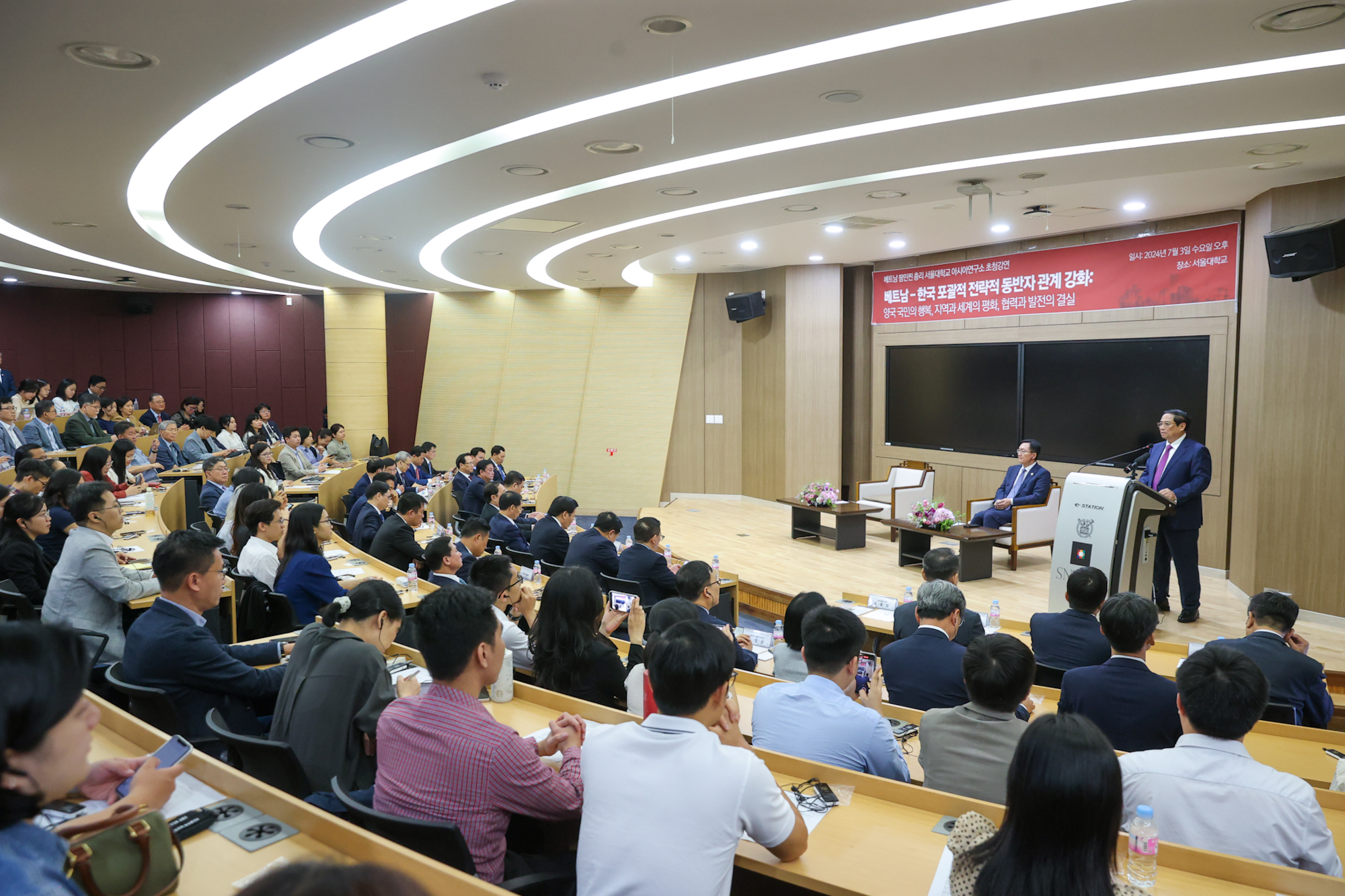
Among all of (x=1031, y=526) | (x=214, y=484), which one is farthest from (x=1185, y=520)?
(x=214, y=484)

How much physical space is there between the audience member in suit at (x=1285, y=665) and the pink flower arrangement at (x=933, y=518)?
14.9 ft

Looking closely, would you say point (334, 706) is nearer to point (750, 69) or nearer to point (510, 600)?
point (510, 600)

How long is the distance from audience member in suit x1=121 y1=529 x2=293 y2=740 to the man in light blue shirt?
5.67 feet

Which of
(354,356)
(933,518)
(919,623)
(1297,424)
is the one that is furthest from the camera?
(354,356)

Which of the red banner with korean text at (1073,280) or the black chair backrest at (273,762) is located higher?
the red banner with korean text at (1073,280)

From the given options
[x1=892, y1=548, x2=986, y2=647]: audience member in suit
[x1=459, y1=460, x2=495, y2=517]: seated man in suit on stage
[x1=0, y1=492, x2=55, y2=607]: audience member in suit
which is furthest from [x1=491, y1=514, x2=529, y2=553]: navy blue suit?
[x1=892, y1=548, x2=986, y2=647]: audience member in suit

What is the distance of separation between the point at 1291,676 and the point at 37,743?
395 centimetres

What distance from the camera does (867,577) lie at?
26.3ft

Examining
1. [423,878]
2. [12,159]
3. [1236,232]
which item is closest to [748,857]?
[423,878]

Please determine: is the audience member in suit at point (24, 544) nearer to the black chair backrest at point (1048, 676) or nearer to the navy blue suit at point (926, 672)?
the navy blue suit at point (926, 672)

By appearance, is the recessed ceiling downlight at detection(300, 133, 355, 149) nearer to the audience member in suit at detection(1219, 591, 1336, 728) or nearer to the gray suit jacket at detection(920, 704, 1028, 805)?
the gray suit jacket at detection(920, 704, 1028, 805)

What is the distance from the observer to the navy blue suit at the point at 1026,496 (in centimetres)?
845

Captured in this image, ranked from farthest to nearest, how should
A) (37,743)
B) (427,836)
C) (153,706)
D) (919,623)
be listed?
(919,623) → (153,706) → (427,836) → (37,743)

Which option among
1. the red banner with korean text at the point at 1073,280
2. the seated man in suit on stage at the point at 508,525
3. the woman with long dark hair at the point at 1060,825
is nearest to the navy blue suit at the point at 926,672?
the woman with long dark hair at the point at 1060,825
